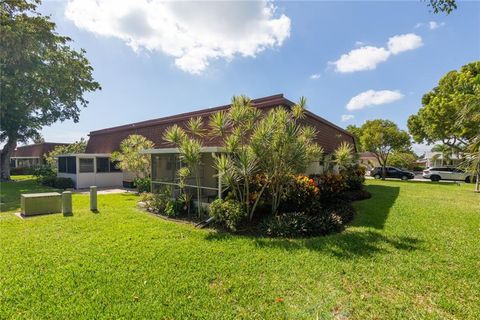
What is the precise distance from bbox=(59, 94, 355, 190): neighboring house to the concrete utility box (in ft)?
11.1

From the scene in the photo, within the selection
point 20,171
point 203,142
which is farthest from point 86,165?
point 20,171

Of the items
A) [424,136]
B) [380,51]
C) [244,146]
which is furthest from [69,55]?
[424,136]

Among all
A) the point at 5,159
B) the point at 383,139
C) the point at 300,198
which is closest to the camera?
the point at 300,198

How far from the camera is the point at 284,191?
25.2 ft

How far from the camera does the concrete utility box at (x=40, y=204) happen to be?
26.9ft

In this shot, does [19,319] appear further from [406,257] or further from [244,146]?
[406,257]

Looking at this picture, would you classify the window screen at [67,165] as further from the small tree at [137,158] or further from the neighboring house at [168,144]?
the small tree at [137,158]

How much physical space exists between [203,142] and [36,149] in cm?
3527

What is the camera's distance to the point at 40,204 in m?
8.45

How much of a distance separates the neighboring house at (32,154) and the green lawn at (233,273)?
3235 centimetres

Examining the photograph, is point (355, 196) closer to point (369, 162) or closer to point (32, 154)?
point (369, 162)

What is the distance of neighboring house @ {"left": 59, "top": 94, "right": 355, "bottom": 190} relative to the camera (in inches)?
376

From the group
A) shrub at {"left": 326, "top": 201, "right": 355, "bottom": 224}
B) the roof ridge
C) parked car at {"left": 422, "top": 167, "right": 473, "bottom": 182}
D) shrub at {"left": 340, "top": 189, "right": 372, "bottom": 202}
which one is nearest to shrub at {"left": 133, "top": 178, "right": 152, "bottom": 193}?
the roof ridge

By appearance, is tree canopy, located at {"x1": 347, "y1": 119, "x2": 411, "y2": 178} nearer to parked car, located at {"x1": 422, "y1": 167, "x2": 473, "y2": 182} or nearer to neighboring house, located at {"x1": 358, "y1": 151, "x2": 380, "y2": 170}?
neighboring house, located at {"x1": 358, "y1": 151, "x2": 380, "y2": 170}
